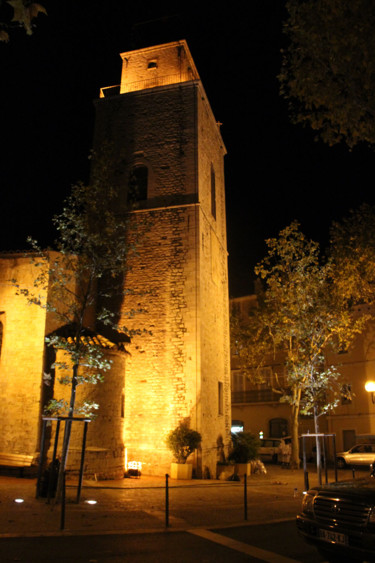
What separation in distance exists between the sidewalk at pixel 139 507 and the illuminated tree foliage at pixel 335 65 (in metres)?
8.27

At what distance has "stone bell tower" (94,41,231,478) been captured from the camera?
1717 cm

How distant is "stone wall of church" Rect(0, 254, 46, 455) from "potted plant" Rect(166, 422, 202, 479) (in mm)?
4404

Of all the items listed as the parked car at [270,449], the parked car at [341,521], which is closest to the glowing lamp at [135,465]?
the parked car at [341,521]

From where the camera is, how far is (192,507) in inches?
422

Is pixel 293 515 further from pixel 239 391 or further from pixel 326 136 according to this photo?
pixel 239 391

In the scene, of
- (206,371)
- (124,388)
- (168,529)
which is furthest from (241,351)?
(168,529)

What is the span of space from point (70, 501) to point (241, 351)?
15276 millimetres

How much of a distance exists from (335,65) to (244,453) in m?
13.9

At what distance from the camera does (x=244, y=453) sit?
18391 millimetres

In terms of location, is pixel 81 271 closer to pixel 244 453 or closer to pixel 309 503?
pixel 309 503

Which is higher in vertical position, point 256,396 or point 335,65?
point 335,65

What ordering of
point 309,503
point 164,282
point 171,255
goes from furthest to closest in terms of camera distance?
point 171,255 → point 164,282 → point 309,503

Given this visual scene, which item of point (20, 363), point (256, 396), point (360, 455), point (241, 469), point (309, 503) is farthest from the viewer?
point (256, 396)

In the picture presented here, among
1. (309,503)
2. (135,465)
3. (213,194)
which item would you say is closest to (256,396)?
(213,194)
